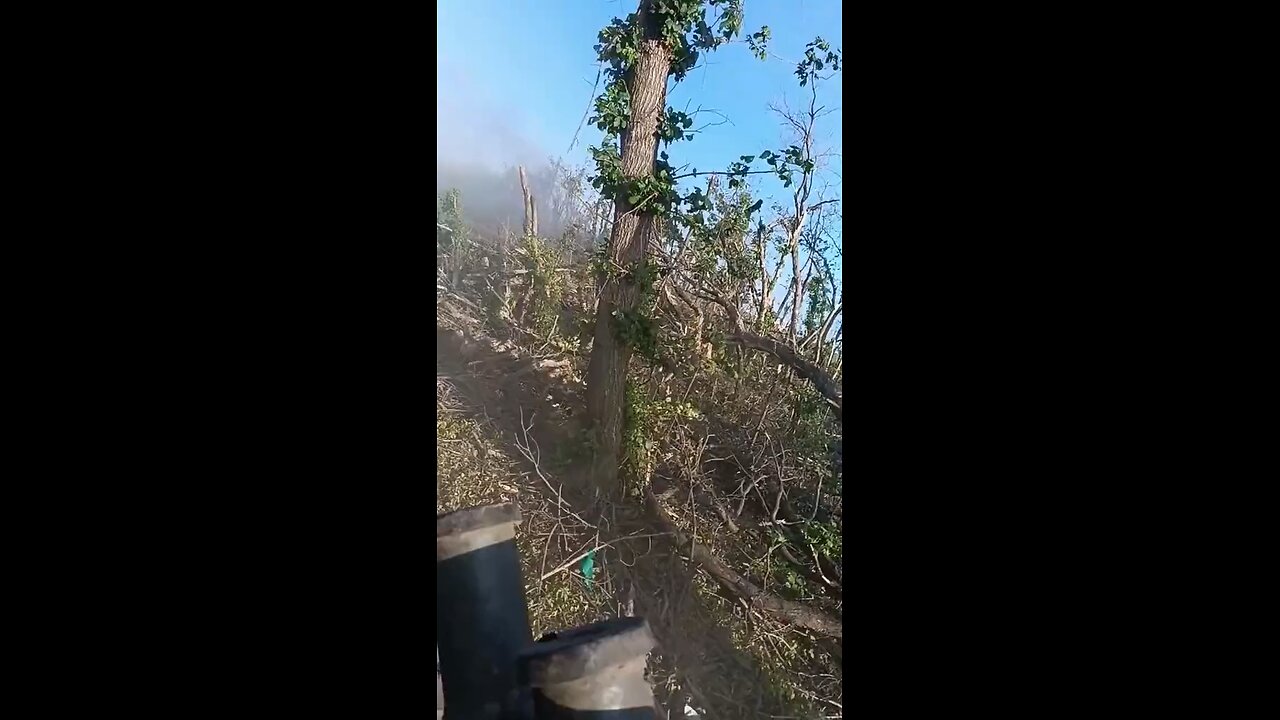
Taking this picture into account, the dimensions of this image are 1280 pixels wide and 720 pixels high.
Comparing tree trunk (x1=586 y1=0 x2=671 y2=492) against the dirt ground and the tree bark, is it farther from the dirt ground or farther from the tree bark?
the tree bark

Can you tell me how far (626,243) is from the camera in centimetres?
294

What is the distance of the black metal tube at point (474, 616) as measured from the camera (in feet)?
6.14

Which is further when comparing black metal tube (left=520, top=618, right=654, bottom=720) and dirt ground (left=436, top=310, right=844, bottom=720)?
dirt ground (left=436, top=310, right=844, bottom=720)

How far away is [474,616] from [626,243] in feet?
5.08

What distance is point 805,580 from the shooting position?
9.09ft

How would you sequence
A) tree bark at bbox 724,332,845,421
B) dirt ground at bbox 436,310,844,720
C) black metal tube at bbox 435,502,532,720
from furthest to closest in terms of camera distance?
tree bark at bbox 724,332,845,421 < dirt ground at bbox 436,310,844,720 < black metal tube at bbox 435,502,532,720

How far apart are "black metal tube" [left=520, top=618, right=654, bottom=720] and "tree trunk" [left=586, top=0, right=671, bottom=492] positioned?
3.80ft

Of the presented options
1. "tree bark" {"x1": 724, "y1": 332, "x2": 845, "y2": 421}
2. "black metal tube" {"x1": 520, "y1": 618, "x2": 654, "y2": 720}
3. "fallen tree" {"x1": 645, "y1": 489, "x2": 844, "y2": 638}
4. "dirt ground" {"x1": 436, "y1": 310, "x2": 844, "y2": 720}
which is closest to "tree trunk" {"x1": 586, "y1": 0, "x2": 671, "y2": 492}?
"dirt ground" {"x1": 436, "y1": 310, "x2": 844, "y2": 720}

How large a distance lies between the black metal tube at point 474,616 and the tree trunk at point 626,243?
1.01 m

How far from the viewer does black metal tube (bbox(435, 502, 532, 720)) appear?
6.14 ft

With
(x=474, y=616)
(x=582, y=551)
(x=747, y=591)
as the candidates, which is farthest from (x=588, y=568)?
(x=474, y=616)
